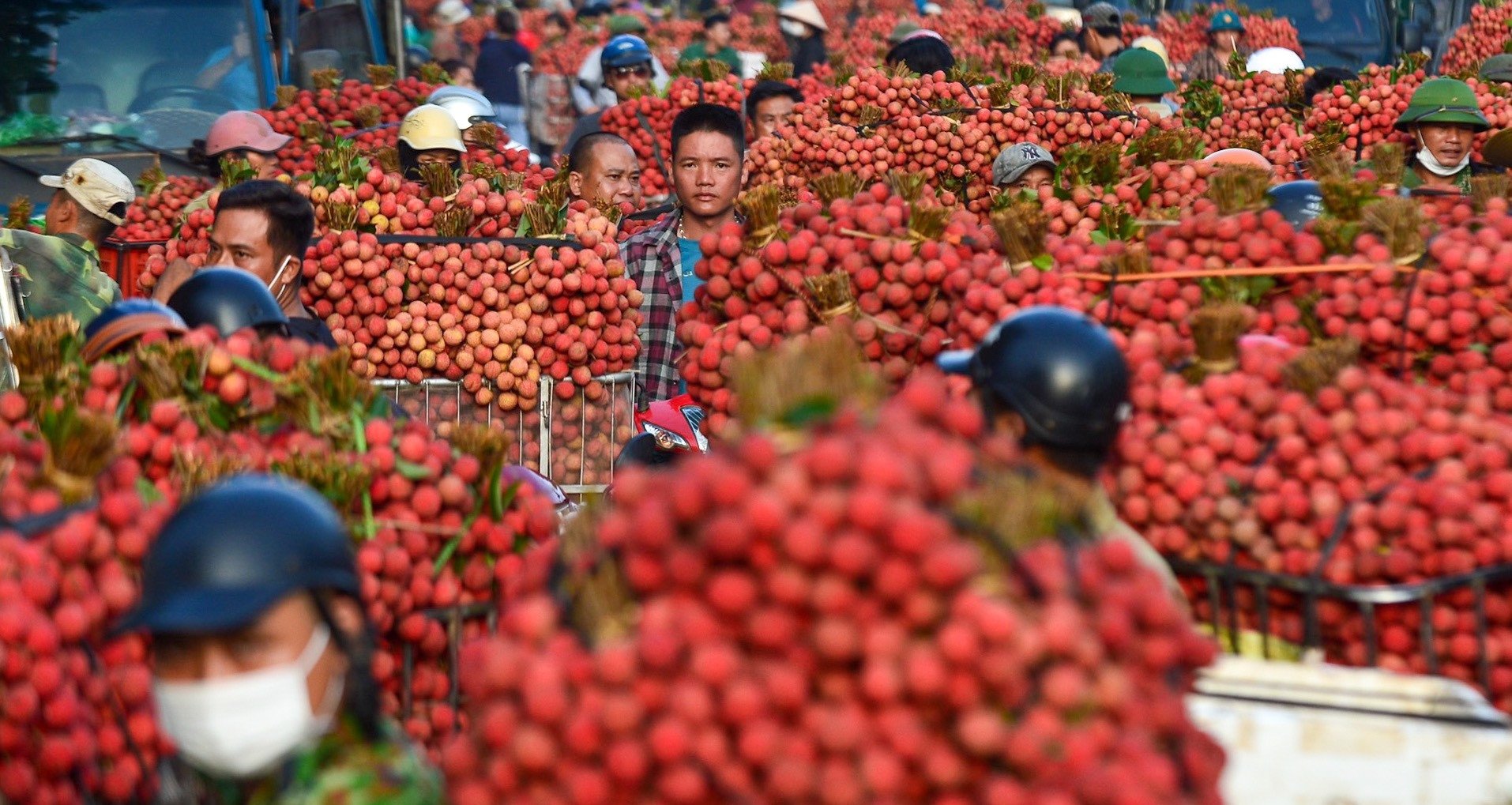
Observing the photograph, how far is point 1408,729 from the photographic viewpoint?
2.58 m

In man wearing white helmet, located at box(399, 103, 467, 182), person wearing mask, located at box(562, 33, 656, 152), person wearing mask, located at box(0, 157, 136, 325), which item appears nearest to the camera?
person wearing mask, located at box(0, 157, 136, 325)

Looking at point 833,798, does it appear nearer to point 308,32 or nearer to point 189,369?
point 189,369

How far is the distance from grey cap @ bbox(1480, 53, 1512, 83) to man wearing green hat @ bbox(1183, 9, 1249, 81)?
2451mm

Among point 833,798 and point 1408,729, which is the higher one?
point 833,798

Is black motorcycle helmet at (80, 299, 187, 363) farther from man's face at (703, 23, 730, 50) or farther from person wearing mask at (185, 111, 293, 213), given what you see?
man's face at (703, 23, 730, 50)

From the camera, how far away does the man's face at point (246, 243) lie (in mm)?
5062

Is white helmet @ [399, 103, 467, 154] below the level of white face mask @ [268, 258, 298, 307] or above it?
above

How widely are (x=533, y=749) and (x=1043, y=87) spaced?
22.3 feet

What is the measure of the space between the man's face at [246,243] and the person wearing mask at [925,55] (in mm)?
4668

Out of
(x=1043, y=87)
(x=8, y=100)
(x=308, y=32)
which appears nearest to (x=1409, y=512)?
(x=1043, y=87)

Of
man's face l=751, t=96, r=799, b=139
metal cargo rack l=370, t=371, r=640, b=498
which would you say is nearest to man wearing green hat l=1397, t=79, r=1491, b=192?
→ man's face l=751, t=96, r=799, b=139

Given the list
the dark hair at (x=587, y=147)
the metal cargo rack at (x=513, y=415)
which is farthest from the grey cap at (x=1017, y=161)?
the metal cargo rack at (x=513, y=415)

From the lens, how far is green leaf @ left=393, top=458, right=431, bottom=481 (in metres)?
3.20

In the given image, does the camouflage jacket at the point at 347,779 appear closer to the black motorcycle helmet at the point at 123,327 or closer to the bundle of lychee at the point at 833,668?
the bundle of lychee at the point at 833,668
